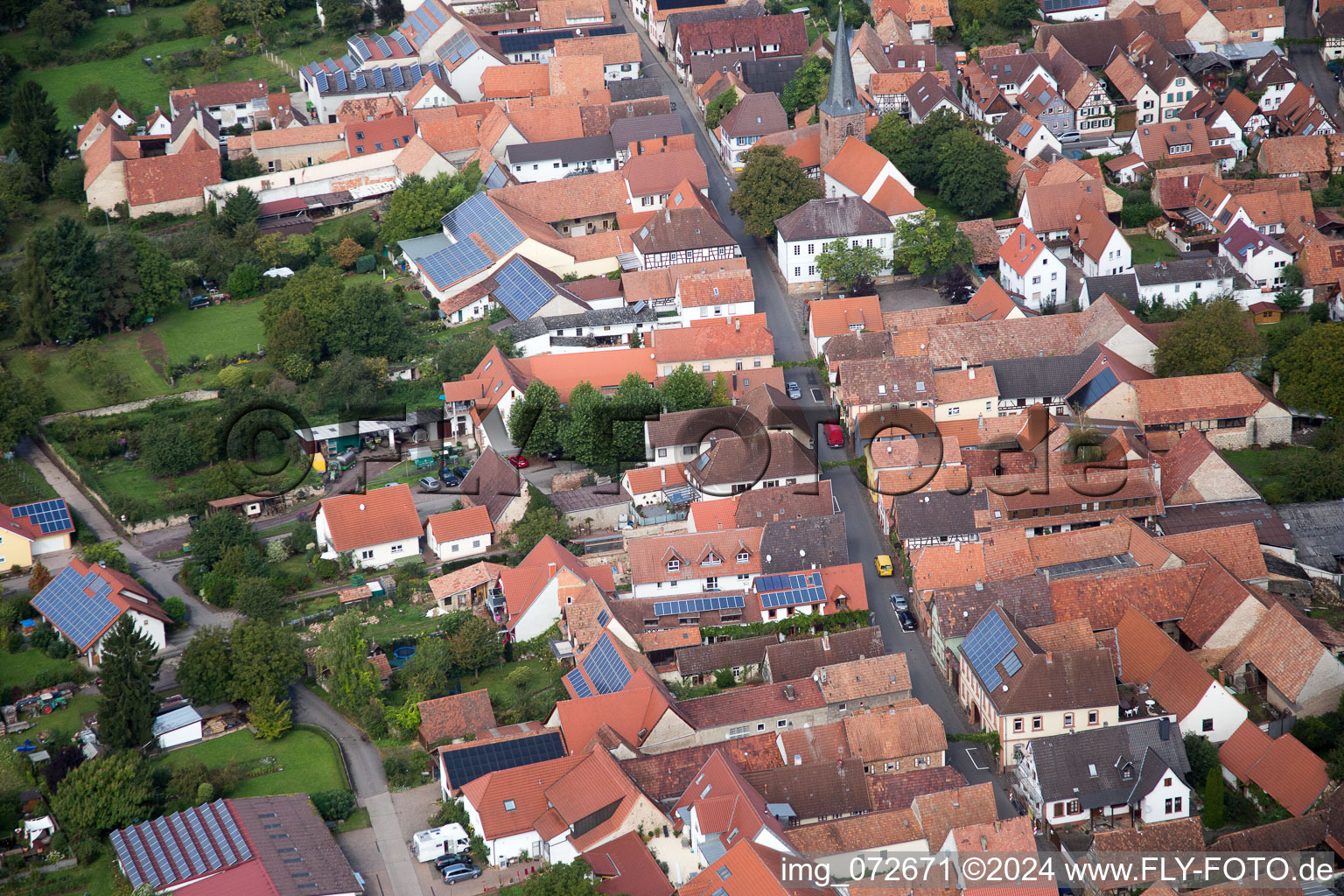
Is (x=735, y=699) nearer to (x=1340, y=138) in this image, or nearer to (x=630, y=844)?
(x=630, y=844)

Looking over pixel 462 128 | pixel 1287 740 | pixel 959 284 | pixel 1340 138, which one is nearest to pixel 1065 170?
pixel 959 284

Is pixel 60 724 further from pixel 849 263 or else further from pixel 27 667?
pixel 849 263

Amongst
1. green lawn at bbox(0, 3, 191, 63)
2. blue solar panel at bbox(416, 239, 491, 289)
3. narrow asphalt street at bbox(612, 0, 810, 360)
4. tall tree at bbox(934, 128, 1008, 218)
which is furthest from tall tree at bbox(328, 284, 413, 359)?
green lawn at bbox(0, 3, 191, 63)

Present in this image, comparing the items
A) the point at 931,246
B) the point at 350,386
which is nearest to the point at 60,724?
the point at 350,386

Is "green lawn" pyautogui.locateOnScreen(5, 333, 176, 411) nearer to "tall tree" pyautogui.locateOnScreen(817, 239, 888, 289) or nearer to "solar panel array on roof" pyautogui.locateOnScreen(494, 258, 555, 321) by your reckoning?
"solar panel array on roof" pyautogui.locateOnScreen(494, 258, 555, 321)

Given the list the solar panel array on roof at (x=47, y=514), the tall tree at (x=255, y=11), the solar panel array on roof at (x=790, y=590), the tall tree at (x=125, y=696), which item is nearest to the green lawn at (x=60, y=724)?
the tall tree at (x=125, y=696)

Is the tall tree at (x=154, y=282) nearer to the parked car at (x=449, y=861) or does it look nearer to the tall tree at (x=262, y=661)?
the tall tree at (x=262, y=661)
